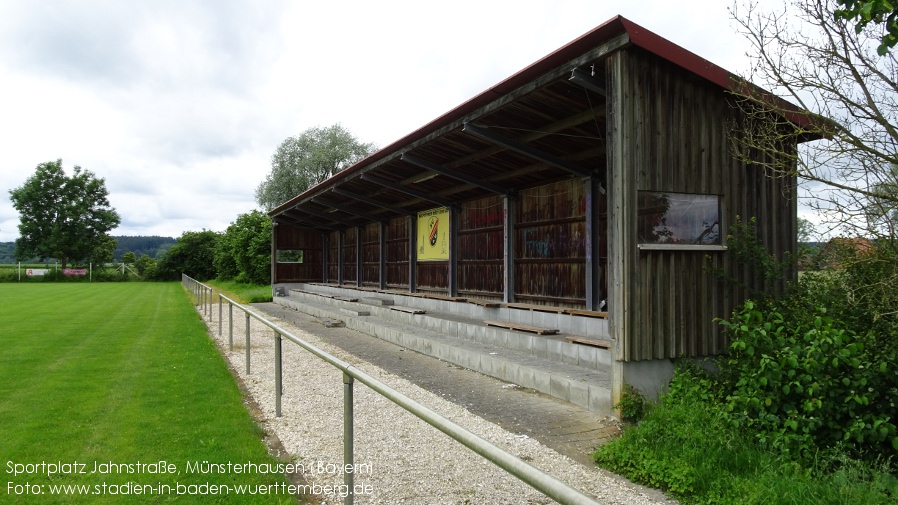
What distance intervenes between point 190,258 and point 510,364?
56846 mm

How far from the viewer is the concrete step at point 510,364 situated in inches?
254

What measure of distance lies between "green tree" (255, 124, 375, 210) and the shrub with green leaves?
44.3 m

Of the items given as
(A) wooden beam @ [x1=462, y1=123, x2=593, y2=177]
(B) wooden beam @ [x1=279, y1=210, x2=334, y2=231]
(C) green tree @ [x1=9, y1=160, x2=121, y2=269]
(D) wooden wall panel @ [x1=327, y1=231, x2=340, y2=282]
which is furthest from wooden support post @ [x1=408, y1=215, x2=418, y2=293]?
(C) green tree @ [x1=9, y1=160, x2=121, y2=269]

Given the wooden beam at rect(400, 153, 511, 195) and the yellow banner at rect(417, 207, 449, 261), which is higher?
the wooden beam at rect(400, 153, 511, 195)

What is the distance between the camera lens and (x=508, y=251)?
1297cm

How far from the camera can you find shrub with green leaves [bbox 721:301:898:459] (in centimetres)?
432

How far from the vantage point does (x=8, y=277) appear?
170 ft

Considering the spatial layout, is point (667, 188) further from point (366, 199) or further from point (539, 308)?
point (366, 199)

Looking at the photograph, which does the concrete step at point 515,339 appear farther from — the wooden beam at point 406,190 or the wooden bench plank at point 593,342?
the wooden beam at point 406,190

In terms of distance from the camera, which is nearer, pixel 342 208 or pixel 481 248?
pixel 481 248

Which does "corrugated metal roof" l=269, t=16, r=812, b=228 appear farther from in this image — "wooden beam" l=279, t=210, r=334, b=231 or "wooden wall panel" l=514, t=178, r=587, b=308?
"wooden beam" l=279, t=210, r=334, b=231

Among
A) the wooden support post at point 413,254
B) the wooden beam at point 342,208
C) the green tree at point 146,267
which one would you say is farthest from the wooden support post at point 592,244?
the green tree at point 146,267

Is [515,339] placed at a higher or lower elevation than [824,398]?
lower

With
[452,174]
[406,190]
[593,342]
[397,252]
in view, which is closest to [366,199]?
[406,190]
